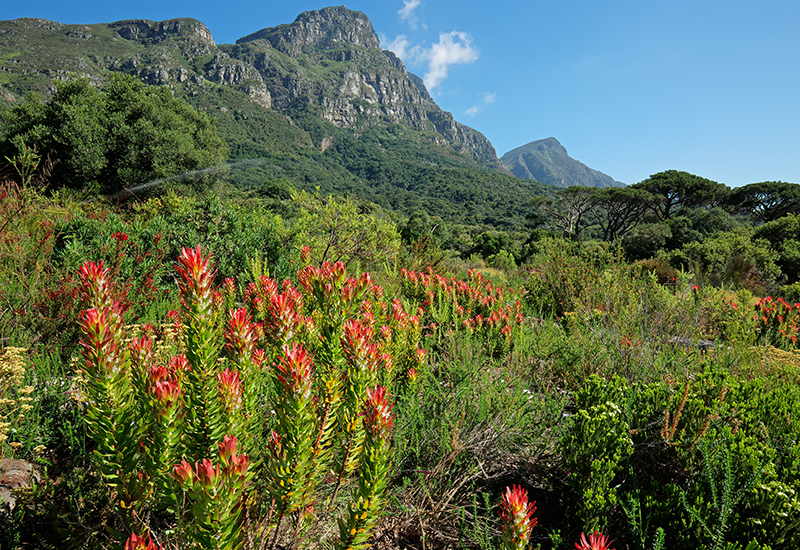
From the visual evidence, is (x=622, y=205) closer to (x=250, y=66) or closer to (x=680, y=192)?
(x=680, y=192)

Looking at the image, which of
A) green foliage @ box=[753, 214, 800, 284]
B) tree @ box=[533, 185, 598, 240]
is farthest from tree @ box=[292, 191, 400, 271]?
tree @ box=[533, 185, 598, 240]

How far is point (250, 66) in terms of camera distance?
127 meters

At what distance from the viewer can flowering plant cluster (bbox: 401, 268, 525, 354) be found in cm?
299

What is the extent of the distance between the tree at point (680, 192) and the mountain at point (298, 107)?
2174 centimetres

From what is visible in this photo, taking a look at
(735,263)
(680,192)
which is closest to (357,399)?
(735,263)

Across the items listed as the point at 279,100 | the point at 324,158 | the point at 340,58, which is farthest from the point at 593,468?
the point at 340,58

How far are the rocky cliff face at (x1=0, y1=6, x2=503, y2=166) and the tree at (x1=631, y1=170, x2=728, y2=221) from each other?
8202cm

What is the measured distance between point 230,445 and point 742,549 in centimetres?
161

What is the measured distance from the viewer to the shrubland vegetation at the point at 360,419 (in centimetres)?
79

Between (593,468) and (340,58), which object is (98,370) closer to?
(593,468)

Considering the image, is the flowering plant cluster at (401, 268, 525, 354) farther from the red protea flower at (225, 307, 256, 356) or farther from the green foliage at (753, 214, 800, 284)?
the green foliage at (753, 214, 800, 284)

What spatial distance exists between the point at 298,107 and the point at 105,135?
13038 centimetres

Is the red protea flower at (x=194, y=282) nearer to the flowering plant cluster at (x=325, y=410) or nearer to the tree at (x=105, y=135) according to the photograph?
the flowering plant cluster at (x=325, y=410)

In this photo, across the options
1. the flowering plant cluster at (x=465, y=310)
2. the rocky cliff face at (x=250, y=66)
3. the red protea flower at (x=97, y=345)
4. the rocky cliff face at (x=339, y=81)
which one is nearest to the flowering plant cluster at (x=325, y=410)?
the red protea flower at (x=97, y=345)
